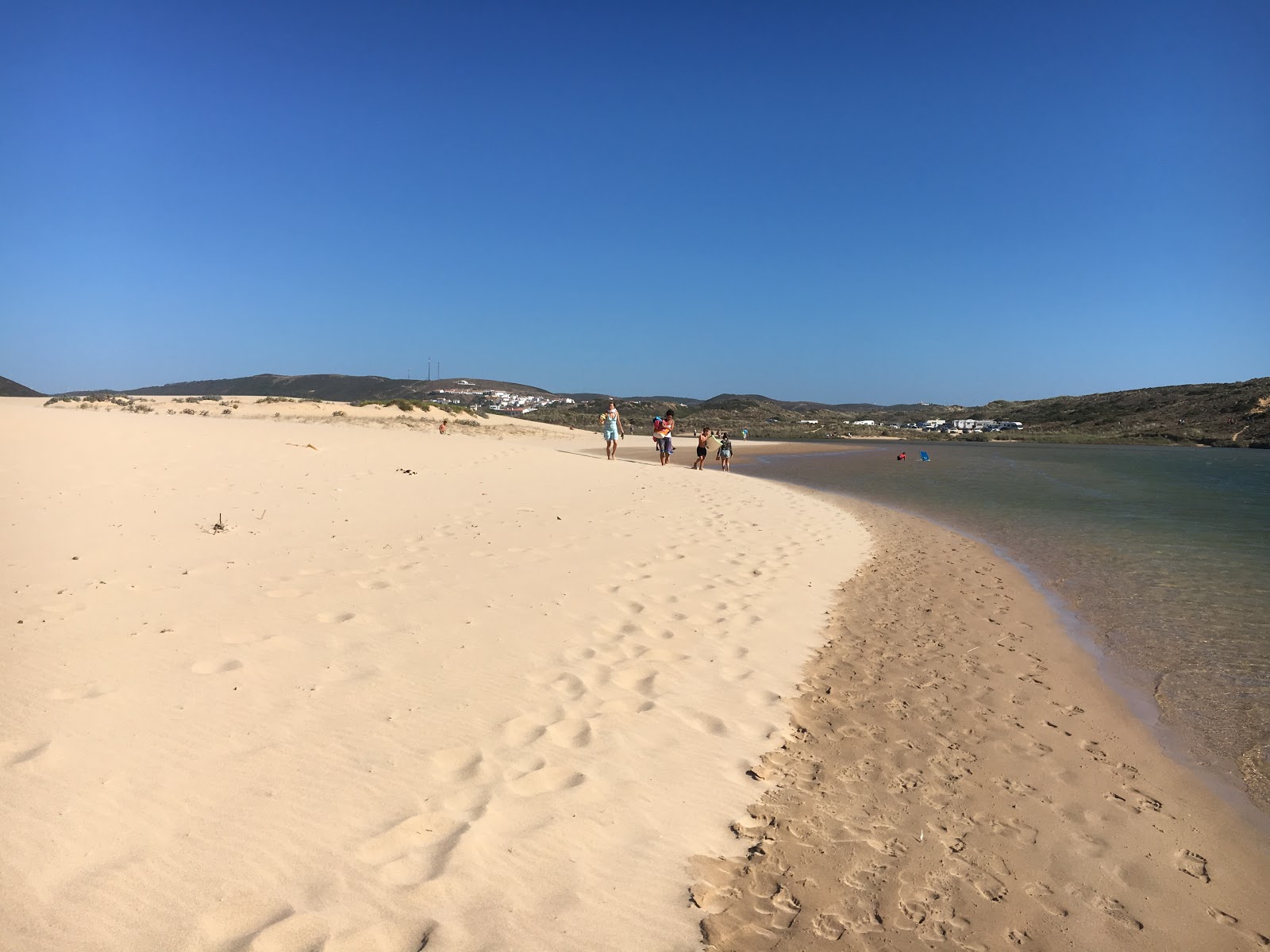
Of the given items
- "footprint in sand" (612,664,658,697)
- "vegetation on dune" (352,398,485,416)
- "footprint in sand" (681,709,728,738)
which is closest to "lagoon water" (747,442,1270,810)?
"footprint in sand" (681,709,728,738)

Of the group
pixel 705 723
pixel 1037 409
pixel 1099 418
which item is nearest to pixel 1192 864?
pixel 705 723

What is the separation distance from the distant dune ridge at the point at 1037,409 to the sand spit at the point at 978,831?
43459 mm

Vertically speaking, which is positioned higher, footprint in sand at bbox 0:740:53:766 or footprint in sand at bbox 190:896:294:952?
footprint in sand at bbox 0:740:53:766

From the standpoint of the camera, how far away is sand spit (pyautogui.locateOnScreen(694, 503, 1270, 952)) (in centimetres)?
276

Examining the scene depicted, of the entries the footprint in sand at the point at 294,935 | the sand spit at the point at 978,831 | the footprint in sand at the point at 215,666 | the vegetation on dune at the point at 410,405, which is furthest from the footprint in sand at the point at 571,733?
the vegetation on dune at the point at 410,405

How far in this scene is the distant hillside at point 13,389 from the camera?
39.8 meters

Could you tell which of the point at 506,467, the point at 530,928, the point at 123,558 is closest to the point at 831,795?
the point at 530,928

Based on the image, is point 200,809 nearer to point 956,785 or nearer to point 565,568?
point 956,785

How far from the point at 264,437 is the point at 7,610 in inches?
→ 505

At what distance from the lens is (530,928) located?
251 centimetres

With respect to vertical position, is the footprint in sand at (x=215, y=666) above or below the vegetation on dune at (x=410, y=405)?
below

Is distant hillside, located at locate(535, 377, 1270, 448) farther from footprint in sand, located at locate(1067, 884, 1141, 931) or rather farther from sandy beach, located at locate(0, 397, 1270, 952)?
footprint in sand, located at locate(1067, 884, 1141, 931)

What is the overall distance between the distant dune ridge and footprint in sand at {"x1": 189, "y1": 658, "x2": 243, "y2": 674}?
139ft

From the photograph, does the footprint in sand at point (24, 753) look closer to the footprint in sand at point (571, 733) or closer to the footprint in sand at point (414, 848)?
the footprint in sand at point (414, 848)
